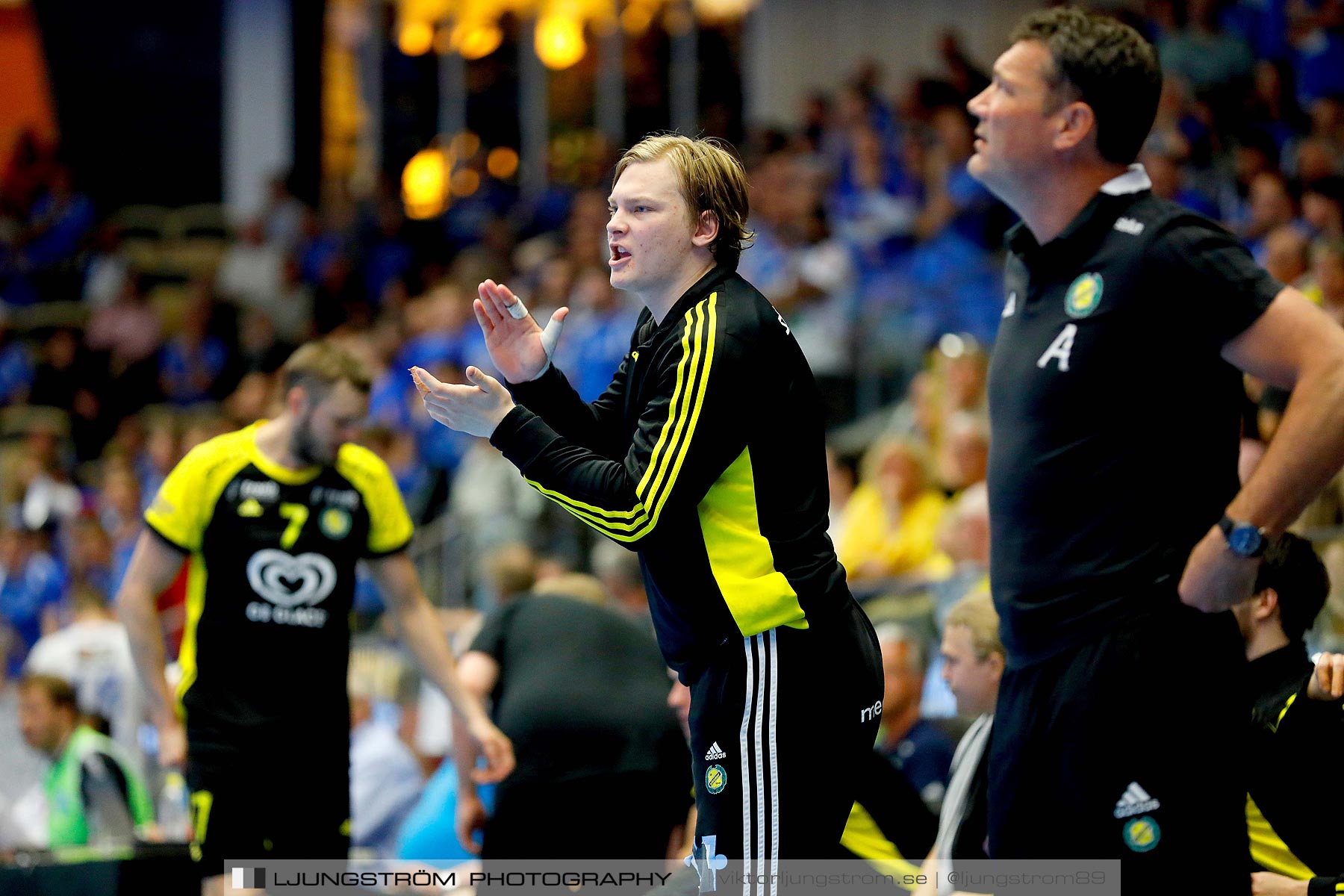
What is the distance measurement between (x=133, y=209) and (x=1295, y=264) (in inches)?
576

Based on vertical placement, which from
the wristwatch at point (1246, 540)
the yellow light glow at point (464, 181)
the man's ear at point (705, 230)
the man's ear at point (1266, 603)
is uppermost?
the yellow light glow at point (464, 181)

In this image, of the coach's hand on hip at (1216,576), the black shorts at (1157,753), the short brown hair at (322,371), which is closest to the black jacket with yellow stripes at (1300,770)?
the black shorts at (1157,753)

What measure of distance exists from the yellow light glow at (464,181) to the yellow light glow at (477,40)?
1.47 metres

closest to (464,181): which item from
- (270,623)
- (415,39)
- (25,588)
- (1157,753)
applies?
(415,39)

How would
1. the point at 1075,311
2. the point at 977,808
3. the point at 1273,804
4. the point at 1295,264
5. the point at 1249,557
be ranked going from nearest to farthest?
the point at 1249,557 → the point at 1075,311 → the point at 1273,804 → the point at 977,808 → the point at 1295,264

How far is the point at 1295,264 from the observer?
306 inches

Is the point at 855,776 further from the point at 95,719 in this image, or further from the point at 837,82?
the point at 837,82

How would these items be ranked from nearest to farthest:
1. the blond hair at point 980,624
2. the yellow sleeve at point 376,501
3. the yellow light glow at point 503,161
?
the blond hair at point 980,624, the yellow sleeve at point 376,501, the yellow light glow at point 503,161

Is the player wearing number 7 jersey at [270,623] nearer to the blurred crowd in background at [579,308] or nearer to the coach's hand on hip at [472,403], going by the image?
the blurred crowd in background at [579,308]

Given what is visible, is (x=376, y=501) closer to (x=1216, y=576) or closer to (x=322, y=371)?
(x=322, y=371)

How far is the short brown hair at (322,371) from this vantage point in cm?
500

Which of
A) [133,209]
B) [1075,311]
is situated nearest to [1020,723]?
[1075,311]

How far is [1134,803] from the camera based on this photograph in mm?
3010

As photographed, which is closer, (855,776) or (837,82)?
(855,776)
